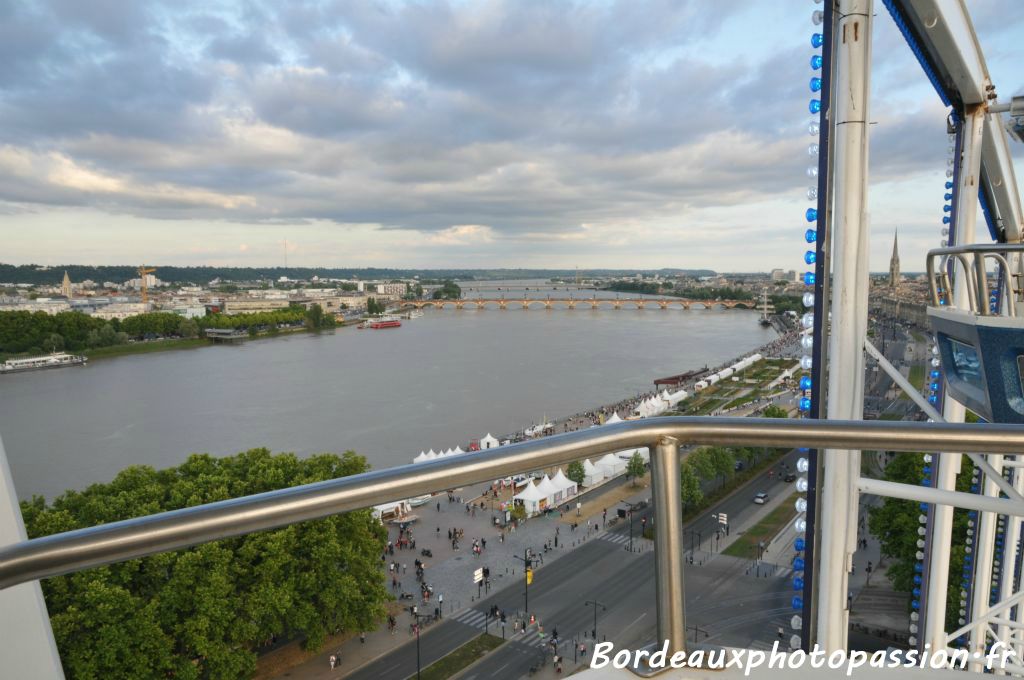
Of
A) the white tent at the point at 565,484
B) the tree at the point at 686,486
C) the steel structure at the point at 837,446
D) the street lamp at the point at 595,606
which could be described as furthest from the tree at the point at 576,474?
the tree at the point at 686,486

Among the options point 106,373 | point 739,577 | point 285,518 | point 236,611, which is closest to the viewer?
point 285,518

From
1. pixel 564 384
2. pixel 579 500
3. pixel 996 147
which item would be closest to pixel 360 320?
pixel 564 384

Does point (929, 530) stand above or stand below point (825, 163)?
below

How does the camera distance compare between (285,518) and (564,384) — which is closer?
(285,518)

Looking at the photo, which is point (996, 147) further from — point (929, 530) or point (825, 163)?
point (929, 530)

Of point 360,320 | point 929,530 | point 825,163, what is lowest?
point 360,320

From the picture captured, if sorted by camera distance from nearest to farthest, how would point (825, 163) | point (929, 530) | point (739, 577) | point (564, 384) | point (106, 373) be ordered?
point (825, 163), point (929, 530), point (739, 577), point (564, 384), point (106, 373)
